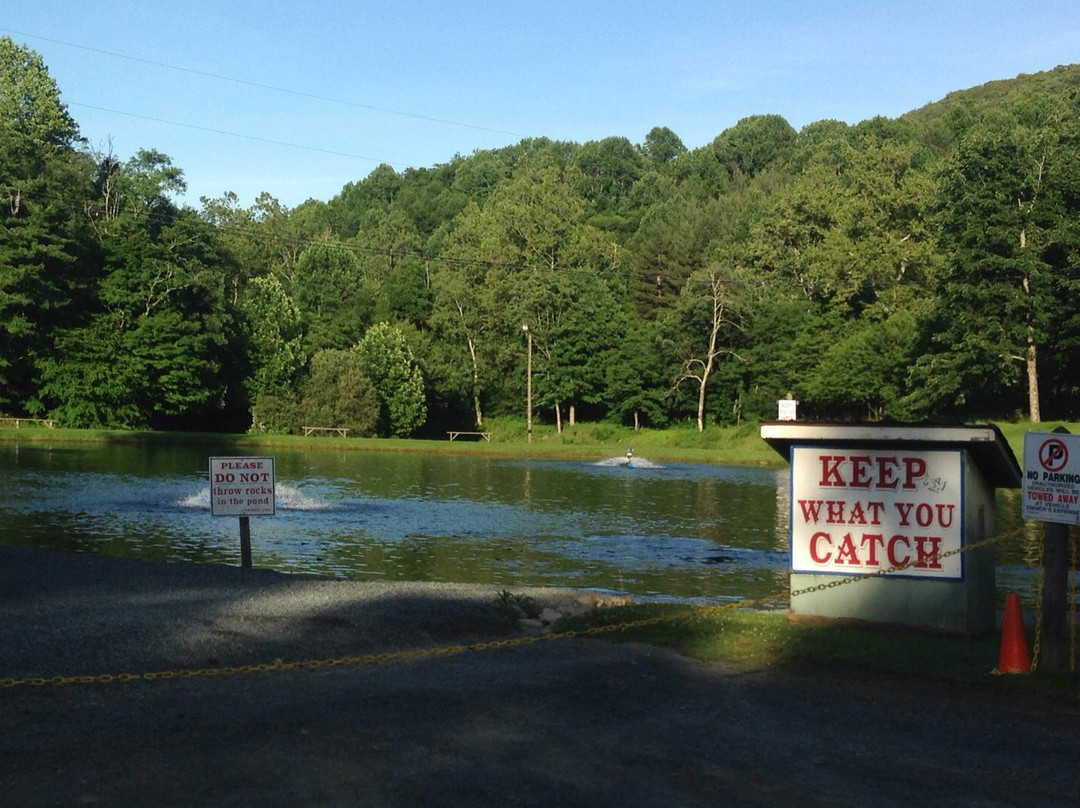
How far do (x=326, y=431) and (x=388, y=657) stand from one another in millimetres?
71959

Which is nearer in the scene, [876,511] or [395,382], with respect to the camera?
[876,511]

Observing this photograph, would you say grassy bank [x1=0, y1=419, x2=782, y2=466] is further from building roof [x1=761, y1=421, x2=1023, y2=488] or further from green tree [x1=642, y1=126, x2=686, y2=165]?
green tree [x1=642, y1=126, x2=686, y2=165]

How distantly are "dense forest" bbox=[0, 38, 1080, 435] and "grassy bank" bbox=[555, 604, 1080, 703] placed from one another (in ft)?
201

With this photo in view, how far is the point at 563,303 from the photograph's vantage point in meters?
95.2

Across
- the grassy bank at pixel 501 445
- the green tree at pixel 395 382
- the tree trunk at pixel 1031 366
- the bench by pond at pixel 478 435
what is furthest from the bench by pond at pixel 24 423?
the tree trunk at pixel 1031 366

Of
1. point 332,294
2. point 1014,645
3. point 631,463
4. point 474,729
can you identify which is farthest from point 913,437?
point 332,294

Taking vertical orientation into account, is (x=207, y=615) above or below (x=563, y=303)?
below

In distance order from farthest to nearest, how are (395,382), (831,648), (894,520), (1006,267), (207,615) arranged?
1. (395,382)
2. (1006,267)
3. (207,615)
4. (894,520)
5. (831,648)

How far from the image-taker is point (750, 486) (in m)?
45.6

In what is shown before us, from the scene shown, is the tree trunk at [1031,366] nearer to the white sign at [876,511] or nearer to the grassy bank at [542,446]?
the grassy bank at [542,446]

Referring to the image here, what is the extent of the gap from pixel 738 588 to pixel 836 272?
7387cm

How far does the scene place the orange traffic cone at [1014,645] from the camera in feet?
34.6

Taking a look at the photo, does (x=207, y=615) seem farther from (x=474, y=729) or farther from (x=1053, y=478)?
(x=1053, y=478)

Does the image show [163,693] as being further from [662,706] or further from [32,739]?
[662,706]
